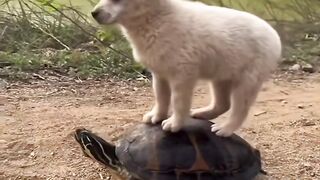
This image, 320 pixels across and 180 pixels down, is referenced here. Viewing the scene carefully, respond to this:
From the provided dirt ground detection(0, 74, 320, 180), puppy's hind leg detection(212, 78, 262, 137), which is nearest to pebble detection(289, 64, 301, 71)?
dirt ground detection(0, 74, 320, 180)

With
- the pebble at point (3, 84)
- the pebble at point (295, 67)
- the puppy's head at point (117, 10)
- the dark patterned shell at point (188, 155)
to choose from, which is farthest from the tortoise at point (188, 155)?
the pebble at point (295, 67)

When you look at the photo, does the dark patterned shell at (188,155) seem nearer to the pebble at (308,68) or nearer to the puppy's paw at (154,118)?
the puppy's paw at (154,118)

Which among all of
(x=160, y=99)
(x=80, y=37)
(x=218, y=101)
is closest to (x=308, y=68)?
(x=80, y=37)

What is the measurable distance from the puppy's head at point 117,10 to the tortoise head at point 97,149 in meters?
0.61

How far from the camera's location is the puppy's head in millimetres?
2111

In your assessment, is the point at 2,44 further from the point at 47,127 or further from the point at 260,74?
the point at 260,74

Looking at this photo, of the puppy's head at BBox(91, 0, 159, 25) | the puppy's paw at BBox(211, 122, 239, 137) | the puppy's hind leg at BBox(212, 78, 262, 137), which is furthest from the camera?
the puppy's paw at BBox(211, 122, 239, 137)

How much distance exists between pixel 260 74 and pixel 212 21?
0.22m

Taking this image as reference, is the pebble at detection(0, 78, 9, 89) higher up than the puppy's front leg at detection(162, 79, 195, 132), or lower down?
lower down

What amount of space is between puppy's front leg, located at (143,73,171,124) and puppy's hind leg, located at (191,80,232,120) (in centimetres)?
16

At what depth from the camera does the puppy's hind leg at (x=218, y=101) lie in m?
2.37

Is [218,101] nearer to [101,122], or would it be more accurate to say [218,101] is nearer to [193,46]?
[193,46]

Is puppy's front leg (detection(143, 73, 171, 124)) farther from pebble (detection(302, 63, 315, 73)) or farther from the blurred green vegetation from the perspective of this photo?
pebble (detection(302, 63, 315, 73))

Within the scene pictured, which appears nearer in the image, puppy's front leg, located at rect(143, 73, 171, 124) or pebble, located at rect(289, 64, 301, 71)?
puppy's front leg, located at rect(143, 73, 171, 124)
